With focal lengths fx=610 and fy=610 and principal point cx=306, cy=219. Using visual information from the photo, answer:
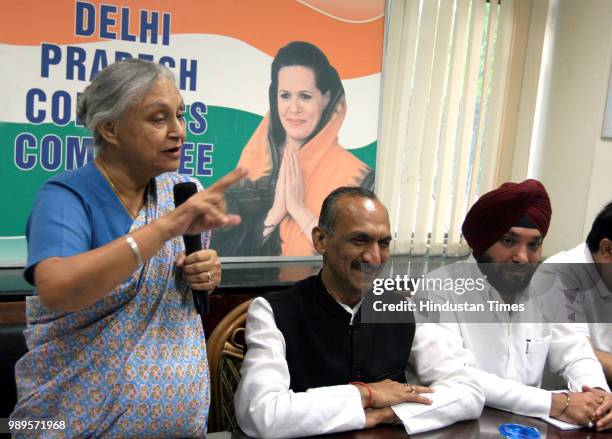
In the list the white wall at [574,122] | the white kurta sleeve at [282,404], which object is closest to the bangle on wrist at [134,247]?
the white kurta sleeve at [282,404]

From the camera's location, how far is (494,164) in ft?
13.1

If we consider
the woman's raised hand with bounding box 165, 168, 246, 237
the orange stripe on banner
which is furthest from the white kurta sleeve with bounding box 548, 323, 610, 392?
the orange stripe on banner

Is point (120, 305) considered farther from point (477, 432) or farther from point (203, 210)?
point (477, 432)

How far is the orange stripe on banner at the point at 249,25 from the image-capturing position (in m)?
2.63

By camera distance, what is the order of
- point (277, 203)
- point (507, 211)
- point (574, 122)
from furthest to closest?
point (574, 122), point (277, 203), point (507, 211)

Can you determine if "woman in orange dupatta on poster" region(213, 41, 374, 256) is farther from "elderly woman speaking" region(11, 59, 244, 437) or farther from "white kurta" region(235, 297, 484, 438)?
"elderly woman speaking" region(11, 59, 244, 437)

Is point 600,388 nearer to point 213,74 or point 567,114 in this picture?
point 213,74

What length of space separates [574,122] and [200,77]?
8.13 ft

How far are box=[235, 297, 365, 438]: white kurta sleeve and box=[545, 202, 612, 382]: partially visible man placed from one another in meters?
1.22

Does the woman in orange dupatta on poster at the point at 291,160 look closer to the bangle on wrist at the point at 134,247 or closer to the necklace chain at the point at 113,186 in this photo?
the necklace chain at the point at 113,186

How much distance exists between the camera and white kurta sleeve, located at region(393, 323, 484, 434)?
156 cm

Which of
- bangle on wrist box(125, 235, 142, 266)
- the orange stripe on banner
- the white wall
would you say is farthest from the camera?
the white wall

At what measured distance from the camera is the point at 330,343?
1.76 m

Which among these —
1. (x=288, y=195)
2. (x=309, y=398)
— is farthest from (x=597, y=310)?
(x=288, y=195)
